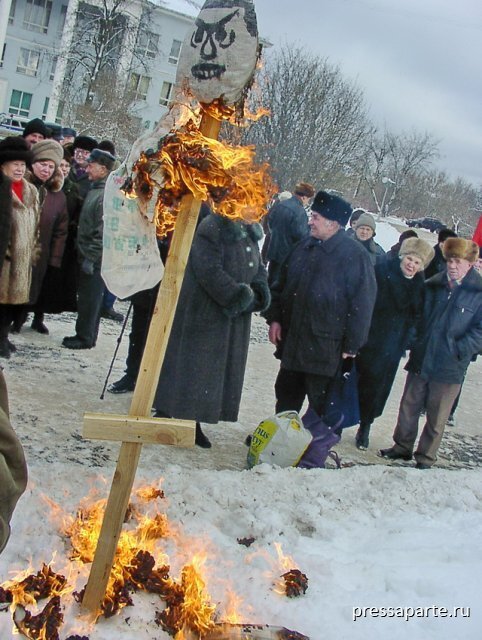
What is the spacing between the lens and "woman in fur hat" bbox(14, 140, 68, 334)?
263 inches

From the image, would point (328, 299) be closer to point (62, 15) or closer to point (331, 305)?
point (331, 305)

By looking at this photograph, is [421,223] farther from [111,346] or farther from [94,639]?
[94,639]

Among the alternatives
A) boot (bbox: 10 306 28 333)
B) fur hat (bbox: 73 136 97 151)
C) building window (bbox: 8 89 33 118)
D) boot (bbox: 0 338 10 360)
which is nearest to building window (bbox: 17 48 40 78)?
building window (bbox: 8 89 33 118)

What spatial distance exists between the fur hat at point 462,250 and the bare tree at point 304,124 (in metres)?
17.5

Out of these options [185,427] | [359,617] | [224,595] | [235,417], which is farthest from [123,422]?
[235,417]

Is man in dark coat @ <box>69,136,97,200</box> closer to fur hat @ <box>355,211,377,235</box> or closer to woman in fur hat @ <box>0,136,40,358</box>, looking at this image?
woman in fur hat @ <box>0,136,40,358</box>

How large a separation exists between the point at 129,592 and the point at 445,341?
3662 millimetres

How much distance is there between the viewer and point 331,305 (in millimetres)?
5434

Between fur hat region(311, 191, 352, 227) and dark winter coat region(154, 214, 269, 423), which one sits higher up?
fur hat region(311, 191, 352, 227)

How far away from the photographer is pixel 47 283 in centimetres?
733

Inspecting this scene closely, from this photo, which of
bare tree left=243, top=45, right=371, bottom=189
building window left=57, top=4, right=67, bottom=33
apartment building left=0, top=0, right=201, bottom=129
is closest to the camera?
bare tree left=243, top=45, right=371, bottom=189

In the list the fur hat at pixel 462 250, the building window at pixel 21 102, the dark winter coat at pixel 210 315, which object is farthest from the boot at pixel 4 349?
the building window at pixel 21 102

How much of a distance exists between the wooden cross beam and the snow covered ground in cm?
45

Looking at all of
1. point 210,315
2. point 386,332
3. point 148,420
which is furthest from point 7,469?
point 386,332
